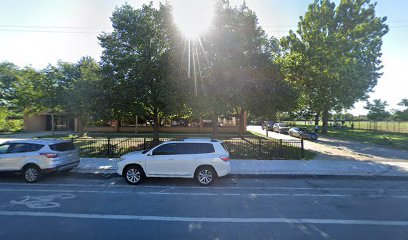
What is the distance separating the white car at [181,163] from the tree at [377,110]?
38.3 meters

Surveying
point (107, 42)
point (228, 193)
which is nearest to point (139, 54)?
point (107, 42)

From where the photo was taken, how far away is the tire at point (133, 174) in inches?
319

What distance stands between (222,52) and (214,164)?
7.59 meters

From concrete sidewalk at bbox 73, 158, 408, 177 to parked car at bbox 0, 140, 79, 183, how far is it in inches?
67.1

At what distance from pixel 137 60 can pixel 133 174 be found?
9.22 meters

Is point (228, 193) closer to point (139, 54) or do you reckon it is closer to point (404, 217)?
point (404, 217)

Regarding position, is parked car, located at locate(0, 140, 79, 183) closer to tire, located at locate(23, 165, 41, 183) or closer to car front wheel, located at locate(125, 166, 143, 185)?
tire, located at locate(23, 165, 41, 183)

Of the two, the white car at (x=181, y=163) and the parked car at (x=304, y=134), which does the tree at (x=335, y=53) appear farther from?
the white car at (x=181, y=163)

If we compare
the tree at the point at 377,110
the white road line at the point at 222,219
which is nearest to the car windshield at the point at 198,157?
the white road line at the point at 222,219

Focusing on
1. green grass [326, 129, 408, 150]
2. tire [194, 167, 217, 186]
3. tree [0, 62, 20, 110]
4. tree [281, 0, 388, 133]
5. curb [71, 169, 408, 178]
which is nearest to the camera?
tire [194, 167, 217, 186]

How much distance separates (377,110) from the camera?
3709 centimetres

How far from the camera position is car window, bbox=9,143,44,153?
8469mm

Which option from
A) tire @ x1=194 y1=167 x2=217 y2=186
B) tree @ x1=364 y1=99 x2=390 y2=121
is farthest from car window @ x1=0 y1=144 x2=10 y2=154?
tree @ x1=364 y1=99 x2=390 y2=121

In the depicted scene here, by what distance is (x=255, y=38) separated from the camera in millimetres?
15062
